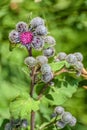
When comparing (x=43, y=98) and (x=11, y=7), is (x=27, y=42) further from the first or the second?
(x=11, y=7)

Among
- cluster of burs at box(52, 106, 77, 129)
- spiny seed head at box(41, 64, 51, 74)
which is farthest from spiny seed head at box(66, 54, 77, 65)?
cluster of burs at box(52, 106, 77, 129)

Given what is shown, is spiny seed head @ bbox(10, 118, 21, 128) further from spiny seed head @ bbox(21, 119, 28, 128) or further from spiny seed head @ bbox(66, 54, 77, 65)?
spiny seed head @ bbox(66, 54, 77, 65)

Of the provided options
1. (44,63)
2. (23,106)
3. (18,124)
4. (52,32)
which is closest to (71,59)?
(44,63)

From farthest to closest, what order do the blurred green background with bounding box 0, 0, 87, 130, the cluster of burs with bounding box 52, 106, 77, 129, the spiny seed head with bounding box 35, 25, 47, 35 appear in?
1. the blurred green background with bounding box 0, 0, 87, 130
2. the cluster of burs with bounding box 52, 106, 77, 129
3. the spiny seed head with bounding box 35, 25, 47, 35

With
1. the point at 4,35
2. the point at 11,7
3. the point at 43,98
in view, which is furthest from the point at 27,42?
the point at 11,7

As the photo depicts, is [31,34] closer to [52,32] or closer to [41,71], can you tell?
[41,71]
